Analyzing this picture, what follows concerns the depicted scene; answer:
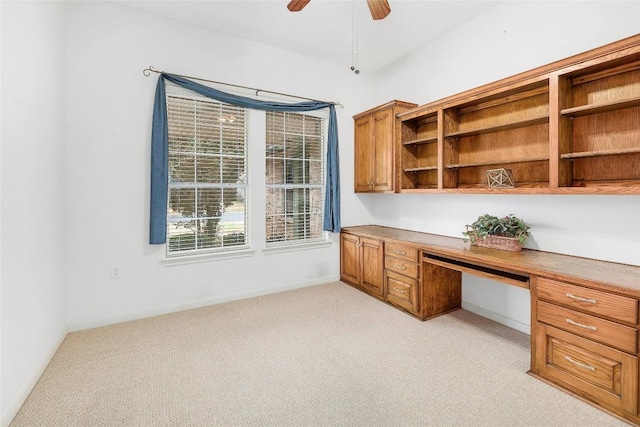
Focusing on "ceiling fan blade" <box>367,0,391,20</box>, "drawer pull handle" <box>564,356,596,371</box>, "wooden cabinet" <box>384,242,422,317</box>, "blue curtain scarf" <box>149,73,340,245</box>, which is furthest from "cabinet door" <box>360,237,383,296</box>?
"ceiling fan blade" <box>367,0,391,20</box>

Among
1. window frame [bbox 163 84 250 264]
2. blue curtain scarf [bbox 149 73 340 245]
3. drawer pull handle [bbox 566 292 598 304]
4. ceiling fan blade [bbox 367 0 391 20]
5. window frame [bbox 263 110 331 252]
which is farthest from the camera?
window frame [bbox 263 110 331 252]

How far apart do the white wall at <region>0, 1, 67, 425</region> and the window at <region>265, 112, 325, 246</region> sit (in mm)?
2094

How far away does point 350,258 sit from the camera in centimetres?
431

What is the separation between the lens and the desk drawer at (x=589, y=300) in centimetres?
174

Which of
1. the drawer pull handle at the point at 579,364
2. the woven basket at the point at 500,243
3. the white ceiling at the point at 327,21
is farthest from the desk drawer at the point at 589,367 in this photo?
the white ceiling at the point at 327,21

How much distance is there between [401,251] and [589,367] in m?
1.75

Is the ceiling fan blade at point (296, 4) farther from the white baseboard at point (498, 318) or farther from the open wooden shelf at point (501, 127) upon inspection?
the white baseboard at point (498, 318)

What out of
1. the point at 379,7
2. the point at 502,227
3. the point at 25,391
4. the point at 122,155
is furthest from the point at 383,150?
the point at 25,391

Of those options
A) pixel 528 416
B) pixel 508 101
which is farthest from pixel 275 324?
pixel 508 101

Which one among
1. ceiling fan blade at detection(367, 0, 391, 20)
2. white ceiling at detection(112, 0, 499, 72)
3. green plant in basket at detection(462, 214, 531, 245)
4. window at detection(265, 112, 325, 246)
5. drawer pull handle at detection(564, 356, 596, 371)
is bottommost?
drawer pull handle at detection(564, 356, 596, 371)

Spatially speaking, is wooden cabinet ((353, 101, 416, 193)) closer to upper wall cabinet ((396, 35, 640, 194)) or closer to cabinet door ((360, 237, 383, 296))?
upper wall cabinet ((396, 35, 640, 194))

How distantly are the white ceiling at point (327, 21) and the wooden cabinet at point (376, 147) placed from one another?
2.60 feet

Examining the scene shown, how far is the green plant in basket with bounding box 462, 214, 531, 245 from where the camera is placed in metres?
2.77

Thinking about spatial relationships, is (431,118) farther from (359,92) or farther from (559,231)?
(559,231)
